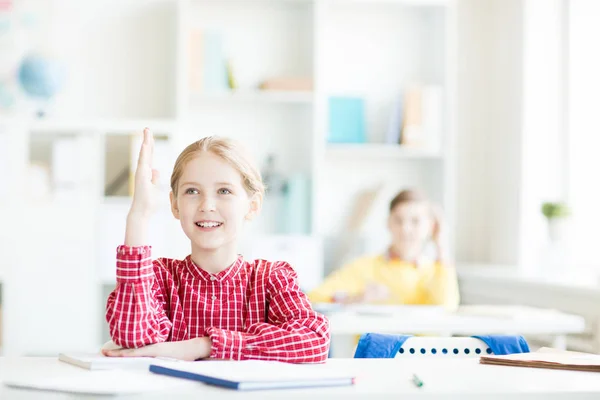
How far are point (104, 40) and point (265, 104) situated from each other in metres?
0.86

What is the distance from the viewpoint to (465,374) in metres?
1.33

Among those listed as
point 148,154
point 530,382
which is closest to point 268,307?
point 148,154

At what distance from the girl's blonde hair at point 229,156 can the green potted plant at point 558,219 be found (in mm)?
2642

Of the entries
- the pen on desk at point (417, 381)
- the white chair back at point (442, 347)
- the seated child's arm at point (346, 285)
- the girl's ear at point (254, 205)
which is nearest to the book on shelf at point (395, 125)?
the seated child's arm at point (346, 285)

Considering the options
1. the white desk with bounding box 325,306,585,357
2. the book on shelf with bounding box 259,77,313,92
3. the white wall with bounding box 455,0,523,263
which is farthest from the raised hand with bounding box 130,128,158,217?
the white wall with bounding box 455,0,523,263

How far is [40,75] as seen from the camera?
4.35m

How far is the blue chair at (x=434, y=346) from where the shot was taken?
5.70ft

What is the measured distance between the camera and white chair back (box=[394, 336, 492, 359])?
5.79 feet

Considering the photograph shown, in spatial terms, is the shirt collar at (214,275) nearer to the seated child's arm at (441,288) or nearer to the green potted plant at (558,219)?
the seated child's arm at (441,288)

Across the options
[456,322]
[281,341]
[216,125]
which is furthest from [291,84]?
[281,341]

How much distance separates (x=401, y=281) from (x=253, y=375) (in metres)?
2.35

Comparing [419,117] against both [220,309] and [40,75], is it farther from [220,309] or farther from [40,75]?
[220,309]

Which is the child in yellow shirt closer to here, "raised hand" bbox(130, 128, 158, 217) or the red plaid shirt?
the red plaid shirt

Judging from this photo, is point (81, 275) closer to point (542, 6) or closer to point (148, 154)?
point (542, 6)
